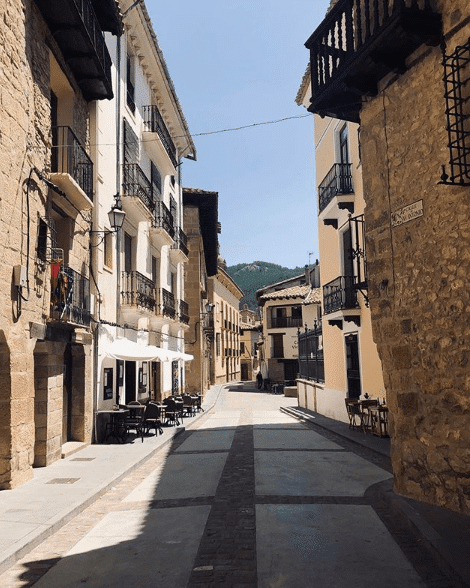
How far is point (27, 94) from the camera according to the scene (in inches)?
368

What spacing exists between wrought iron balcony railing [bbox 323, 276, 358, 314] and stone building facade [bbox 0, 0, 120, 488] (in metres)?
7.40

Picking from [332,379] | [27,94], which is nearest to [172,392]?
[332,379]

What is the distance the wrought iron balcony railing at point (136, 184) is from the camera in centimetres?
1642

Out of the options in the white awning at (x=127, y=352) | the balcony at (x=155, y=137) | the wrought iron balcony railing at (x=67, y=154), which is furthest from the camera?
the balcony at (x=155, y=137)

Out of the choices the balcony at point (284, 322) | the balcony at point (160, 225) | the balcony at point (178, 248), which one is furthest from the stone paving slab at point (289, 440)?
the balcony at point (284, 322)

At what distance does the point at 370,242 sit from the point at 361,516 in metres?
3.73

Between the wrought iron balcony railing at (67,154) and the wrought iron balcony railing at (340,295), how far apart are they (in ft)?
24.9

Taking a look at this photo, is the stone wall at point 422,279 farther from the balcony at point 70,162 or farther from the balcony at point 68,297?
the balcony at point 70,162

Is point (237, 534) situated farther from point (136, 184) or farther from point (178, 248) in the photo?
point (178, 248)

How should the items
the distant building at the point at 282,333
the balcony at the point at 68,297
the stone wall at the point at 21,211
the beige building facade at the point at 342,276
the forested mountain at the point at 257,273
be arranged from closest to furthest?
the stone wall at the point at 21,211 → the balcony at the point at 68,297 → the beige building facade at the point at 342,276 → the distant building at the point at 282,333 → the forested mountain at the point at 257,273

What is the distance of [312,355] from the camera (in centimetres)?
2303

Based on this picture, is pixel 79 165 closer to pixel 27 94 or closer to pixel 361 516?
pixel 27 94

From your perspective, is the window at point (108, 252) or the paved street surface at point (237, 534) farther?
the window at point (108, 252)

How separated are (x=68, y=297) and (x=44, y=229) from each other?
1.41m
